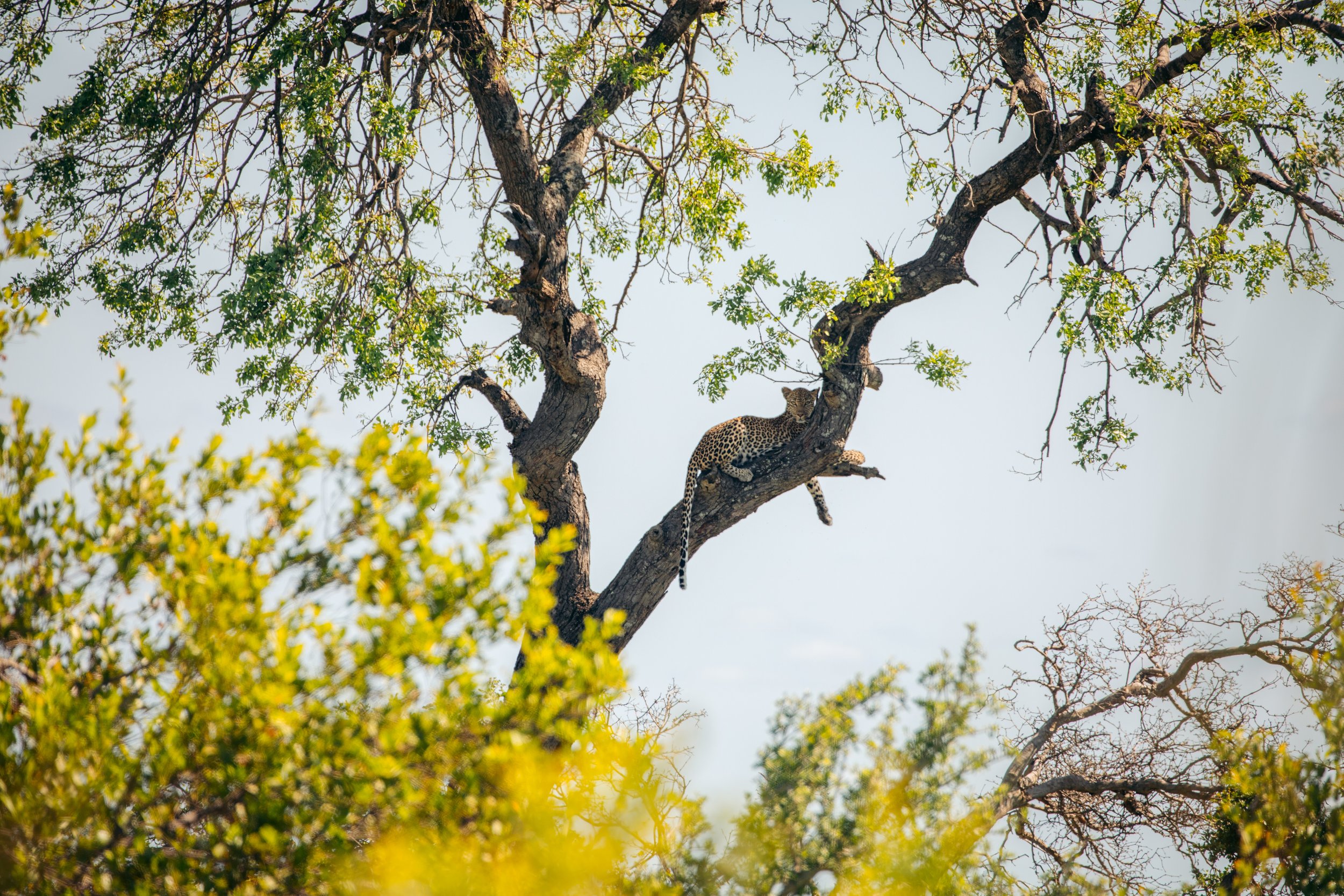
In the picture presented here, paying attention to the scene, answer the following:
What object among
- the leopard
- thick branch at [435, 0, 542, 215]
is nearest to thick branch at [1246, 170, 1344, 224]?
the leopard

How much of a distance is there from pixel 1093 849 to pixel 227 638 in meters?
Answer: 7.54

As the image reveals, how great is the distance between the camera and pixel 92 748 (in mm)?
2561

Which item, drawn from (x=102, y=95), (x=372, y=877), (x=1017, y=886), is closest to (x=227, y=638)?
(x=372, y=877)

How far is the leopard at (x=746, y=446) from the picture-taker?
7.70 meters

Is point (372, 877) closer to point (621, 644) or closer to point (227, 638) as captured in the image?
point (227, 638)

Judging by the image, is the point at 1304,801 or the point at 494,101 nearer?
the point at 1304,801

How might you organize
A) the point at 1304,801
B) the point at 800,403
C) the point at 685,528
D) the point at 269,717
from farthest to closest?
the point at 800,403 < the point at 685,528 < the point at 1304,801 < the point at 269,717

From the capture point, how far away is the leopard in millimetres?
7695

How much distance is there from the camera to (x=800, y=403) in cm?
895

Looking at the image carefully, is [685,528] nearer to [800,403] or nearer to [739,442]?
[739,442]

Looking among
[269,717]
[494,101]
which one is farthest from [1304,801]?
[494,101]

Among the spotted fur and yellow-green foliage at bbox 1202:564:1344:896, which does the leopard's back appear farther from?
yellow-green foliage at bbox 1202:564:1344:896

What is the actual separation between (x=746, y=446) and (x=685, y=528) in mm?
1106

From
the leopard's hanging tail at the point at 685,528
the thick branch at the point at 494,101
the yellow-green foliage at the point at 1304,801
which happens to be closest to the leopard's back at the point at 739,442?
the leopard's hanging tail at the point at 685,528
